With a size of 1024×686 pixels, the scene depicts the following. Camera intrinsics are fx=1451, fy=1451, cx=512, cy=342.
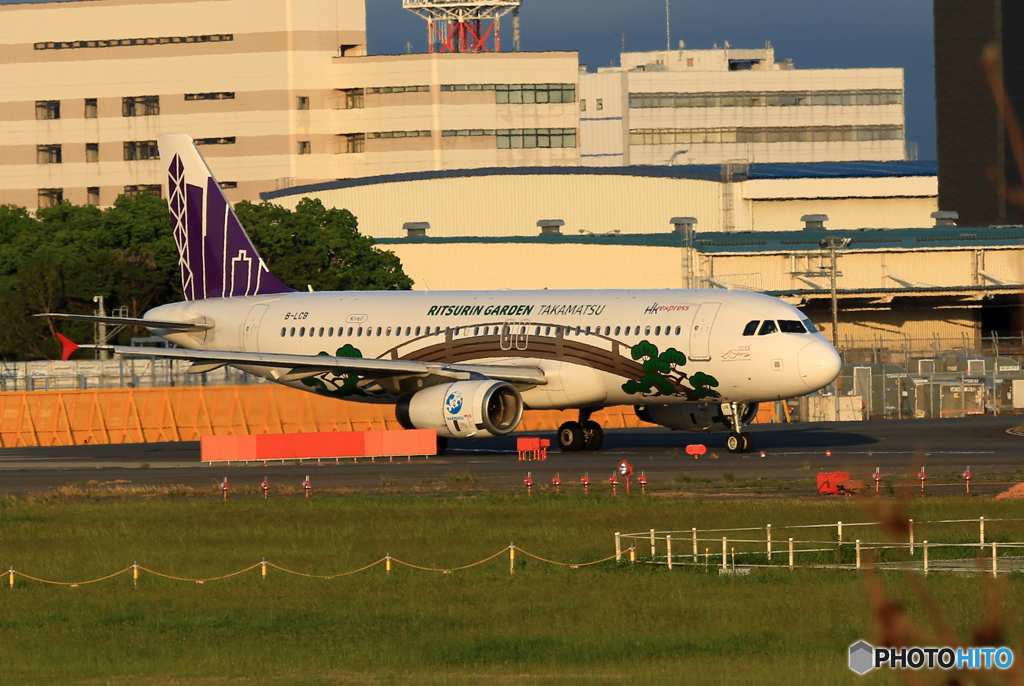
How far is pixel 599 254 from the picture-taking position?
93875mm

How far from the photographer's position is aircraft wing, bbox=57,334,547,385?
4534 centimetres

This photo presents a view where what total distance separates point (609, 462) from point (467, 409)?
15.2 feet

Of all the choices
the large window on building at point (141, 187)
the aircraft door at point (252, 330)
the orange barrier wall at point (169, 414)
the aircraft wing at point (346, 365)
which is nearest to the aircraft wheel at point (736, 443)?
the aircraft wing at point (346, 365)

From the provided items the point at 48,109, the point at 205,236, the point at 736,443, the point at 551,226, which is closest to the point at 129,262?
the point at 551,226

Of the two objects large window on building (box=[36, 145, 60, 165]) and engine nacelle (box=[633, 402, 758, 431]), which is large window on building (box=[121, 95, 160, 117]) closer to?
large window on building (box=[36, 145, 60, 165])

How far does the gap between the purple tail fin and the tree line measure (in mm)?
34635

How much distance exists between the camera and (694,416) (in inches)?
1841

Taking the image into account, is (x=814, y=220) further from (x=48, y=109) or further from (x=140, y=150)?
(x=48, y=109)

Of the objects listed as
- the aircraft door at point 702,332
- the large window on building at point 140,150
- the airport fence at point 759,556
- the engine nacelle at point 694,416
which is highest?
the large window on building at point 140,150

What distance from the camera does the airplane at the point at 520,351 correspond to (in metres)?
43.4

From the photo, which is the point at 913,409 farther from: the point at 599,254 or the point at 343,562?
the point at 343,562

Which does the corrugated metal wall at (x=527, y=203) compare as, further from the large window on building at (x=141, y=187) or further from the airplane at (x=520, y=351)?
the airplane at (x=520, y=351)

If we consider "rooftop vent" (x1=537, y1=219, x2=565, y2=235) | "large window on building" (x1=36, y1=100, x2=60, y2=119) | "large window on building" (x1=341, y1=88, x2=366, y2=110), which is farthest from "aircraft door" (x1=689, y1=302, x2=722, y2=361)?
"large window on building" (x1=36, y1=100, x2=60, y2=119)

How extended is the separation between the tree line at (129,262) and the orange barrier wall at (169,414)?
89.3 ft
